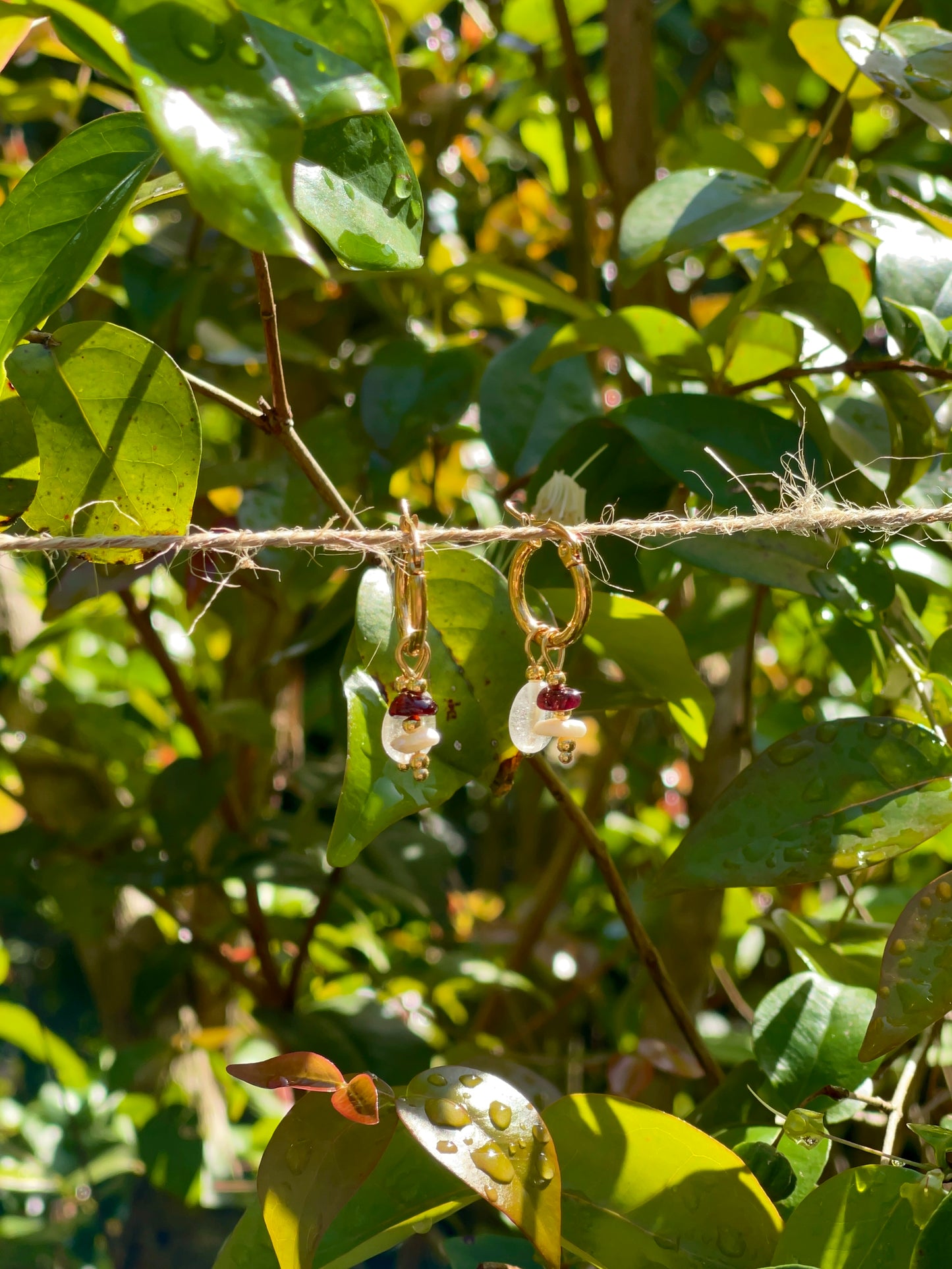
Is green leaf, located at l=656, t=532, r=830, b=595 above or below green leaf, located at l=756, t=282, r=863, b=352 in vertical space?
below

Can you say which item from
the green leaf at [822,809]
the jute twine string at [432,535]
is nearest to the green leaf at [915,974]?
the green leaf at [822,809]

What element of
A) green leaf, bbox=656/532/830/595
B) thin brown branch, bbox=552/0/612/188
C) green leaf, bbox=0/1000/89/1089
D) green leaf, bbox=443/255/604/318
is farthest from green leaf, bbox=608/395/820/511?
green leaf, bbox=0/1000/89/1089

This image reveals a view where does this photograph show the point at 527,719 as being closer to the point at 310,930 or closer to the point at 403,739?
the point at 403,739

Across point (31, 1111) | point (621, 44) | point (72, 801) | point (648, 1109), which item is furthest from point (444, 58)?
point (31, 1111)

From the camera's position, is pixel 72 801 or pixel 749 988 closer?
pixel 72 801

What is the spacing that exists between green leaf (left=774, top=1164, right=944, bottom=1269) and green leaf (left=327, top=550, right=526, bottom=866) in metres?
0.17

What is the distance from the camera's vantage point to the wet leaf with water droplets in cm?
30

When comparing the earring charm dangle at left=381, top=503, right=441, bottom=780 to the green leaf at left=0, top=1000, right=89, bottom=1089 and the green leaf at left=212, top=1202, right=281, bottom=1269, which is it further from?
the green leaf at left=0, top=1000, right=89, bottom=1089

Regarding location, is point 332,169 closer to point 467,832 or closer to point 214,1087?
point 214,1087

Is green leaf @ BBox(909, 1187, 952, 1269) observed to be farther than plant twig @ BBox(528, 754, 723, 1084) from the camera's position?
No

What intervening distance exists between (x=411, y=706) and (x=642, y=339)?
0.26 metres

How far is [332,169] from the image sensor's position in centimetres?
30

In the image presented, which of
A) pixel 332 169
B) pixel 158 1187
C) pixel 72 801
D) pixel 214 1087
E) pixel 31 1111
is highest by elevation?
pixel 332 169

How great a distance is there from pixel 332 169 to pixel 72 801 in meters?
0.64
